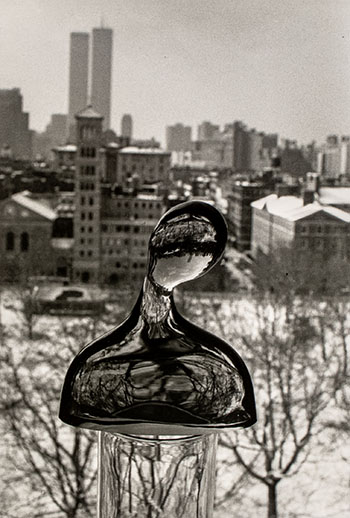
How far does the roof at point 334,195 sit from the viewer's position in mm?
2232

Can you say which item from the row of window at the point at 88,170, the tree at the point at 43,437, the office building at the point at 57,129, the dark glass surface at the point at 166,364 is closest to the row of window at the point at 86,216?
the row of window at the point at 88,170

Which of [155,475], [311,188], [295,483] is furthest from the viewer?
[311,188]

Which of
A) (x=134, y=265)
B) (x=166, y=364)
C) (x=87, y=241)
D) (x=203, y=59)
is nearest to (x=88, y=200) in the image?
(x=87, y=241)

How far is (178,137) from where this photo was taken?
2254 millimetres

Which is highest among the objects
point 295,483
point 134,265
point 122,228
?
point 122,228

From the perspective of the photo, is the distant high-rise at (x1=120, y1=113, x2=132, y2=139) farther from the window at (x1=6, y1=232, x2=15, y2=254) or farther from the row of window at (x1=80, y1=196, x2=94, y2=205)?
the window at (x1=6, y1=232, x2=15, y2=254)

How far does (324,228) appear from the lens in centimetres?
221

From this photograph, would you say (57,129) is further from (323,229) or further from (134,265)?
(323,229)

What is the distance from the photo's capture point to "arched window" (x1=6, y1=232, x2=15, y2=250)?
2.24 m

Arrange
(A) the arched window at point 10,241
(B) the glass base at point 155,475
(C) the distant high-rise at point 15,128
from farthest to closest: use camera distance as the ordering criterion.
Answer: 1. (A) the arched window at point 10,241
2. (C) the distant high-rise at point 15,128
3. (B) the glass base at point 155,475

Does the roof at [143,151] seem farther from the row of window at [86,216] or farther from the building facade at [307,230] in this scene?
the building facade at [307,230]

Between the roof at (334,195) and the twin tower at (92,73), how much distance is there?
61cm

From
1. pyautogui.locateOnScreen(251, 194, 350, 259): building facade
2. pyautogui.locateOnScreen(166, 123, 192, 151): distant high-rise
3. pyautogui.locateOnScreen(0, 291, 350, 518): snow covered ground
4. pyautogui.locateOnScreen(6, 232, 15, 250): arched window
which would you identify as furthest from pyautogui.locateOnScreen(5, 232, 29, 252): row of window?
pyautogui.locateOnScreen(251, 194, 350, 259): building facade

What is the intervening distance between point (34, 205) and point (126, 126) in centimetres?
33
